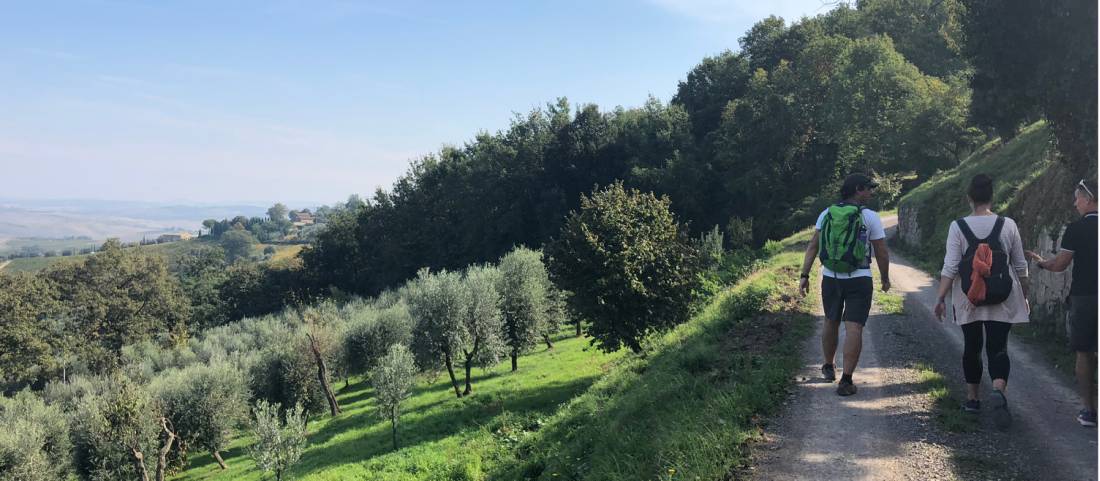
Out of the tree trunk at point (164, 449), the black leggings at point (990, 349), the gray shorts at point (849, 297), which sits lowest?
the tree trunk at point (164, 449)

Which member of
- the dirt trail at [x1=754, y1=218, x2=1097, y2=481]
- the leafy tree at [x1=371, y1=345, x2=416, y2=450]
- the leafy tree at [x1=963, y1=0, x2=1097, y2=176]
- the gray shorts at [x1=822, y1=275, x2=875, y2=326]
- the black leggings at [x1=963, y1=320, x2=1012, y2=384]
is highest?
the leafy tree at [x1=963, y1=0, x2=1097, y2=176]

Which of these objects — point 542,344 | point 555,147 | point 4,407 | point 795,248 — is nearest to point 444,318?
point 542,344

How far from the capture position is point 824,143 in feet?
144

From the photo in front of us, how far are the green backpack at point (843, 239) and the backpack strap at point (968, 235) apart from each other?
0.97 metres

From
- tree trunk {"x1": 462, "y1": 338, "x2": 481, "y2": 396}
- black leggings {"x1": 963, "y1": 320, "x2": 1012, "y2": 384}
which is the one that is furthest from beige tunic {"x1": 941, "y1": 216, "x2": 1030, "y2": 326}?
tree trunk {"x1": 462, "y1": 338, "x2": 481, "y2": 396}

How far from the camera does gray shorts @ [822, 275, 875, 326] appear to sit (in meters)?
6.50

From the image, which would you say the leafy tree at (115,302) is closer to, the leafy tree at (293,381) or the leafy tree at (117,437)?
the leafy tree at (293,381)

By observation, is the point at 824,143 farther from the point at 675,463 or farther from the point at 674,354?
the point at 675,463

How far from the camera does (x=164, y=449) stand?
31.9 m

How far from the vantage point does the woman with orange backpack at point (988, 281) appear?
17.7 ft

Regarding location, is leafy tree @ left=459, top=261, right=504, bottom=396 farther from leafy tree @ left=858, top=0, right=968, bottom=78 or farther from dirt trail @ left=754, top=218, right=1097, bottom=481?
leafy tree @ left=858, top=0, right=968, bottom=78

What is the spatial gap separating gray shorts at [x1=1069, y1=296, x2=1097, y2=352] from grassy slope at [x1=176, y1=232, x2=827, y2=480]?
9.94ft

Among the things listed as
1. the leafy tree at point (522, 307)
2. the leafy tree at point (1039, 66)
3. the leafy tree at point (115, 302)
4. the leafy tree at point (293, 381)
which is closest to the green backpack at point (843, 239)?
the leafy tree at point (1039, 66)

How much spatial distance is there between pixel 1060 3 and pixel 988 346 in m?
9.14
